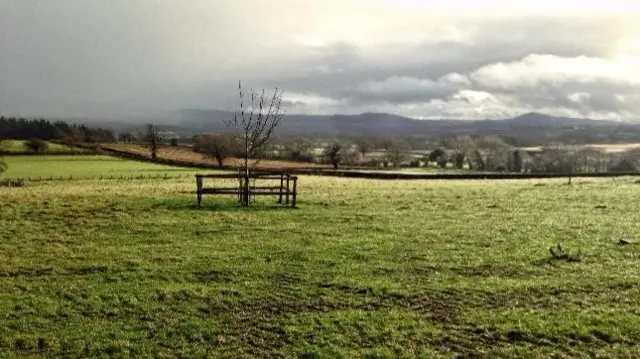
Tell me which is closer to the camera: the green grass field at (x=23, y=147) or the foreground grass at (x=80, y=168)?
the foreground grass at (x=80, y=168)

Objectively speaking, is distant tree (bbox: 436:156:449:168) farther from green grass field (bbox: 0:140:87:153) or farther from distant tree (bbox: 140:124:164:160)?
green grass field (bbox: 0:140:87:153)

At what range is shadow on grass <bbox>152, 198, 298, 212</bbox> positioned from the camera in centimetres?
3039

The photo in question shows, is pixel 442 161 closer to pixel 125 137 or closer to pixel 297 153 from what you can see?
pixel 297 153

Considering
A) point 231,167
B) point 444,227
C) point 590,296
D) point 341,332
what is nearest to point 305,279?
point 341,332

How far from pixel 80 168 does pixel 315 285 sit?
68332mm

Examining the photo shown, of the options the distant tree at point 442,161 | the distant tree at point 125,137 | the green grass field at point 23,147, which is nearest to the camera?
the green grass field at point 23,147

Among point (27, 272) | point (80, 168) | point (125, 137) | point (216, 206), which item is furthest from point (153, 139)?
point (27, 272)

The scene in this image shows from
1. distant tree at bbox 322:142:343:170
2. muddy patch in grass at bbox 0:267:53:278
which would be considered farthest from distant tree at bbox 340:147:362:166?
muddy patch in grass at bbox 0:267:53:278

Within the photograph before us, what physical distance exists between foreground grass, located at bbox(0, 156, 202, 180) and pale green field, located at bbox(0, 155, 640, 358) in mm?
39823

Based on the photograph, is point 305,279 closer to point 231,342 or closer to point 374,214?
point 231,342

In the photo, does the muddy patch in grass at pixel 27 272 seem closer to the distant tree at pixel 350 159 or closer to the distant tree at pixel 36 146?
the distant tree at pixel 350 159

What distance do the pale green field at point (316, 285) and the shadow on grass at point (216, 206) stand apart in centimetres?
243

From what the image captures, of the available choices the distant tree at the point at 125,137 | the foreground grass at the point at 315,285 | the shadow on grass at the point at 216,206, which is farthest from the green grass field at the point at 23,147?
the foreground grass at the point at 315,285

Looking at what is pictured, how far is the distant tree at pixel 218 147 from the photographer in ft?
299
